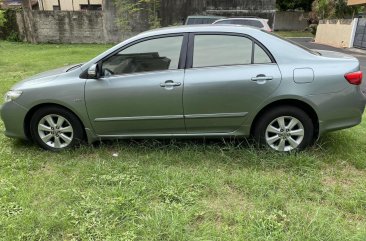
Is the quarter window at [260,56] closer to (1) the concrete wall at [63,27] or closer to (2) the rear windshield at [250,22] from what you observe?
(2) the rear windshield at [250,22]

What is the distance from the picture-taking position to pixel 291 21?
4003cm

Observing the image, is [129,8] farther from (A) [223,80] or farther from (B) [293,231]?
(B) [293,231]

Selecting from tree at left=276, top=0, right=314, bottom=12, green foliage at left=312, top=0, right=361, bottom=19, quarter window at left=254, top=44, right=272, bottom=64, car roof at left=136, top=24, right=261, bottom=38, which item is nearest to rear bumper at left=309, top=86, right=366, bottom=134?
quarter window at left=254, top=44, right=272, bottom=64

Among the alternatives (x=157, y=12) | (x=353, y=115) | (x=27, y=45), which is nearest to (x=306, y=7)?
(x=157, y=12)

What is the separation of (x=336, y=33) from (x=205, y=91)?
2150cm

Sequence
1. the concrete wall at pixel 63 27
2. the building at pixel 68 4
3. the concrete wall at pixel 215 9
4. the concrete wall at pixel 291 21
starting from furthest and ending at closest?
1. the concrete wall at pixel 291 21
2. the building at pixel 68 4
3. the concrete wall at pixel 63 27
4. the concrete wall at pixel 215 9

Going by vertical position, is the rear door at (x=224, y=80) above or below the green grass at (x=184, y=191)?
above

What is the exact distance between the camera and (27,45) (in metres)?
19.2

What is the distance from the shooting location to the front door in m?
4.04

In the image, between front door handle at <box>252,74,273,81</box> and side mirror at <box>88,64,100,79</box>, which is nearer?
front door handle at <box>252,74,273,81</box>

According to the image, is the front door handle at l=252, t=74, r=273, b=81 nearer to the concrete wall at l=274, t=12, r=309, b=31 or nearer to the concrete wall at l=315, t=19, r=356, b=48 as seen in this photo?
the concrete wall at l=315, t=19, r=356, b=48

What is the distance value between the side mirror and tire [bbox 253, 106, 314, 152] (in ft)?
6.61

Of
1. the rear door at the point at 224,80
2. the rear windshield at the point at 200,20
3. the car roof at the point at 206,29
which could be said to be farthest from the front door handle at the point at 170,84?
the rear windshield at the point at 200,20

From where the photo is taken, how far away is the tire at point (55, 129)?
4.32 m
